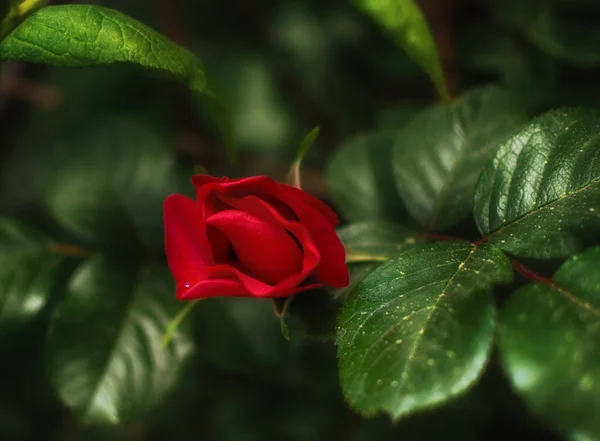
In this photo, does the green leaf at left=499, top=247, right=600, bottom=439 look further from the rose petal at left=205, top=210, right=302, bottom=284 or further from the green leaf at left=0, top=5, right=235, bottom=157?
the green leaf at left=0, top=5, right=235, bottom=157

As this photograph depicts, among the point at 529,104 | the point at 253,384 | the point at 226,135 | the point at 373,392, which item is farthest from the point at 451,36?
the point at 373,392

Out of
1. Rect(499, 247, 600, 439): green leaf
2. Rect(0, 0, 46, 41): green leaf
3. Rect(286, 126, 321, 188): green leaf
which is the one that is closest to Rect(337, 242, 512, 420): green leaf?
Rect(499, 247, 600, 439): green leaf

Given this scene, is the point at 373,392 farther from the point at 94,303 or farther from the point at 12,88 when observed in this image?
the point at 12,88

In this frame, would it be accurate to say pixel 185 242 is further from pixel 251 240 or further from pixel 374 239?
pixel 374 239

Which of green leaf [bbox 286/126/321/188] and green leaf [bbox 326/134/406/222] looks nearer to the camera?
green leaf [bbox 286/126/321/188]

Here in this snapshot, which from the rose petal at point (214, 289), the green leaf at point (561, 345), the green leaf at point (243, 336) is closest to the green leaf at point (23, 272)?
the green leaf at point (243, 336)

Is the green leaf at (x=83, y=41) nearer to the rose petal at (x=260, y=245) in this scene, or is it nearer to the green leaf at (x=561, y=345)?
the rose petal at (x=260, y=245)

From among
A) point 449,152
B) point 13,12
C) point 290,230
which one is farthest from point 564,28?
point 13,12
